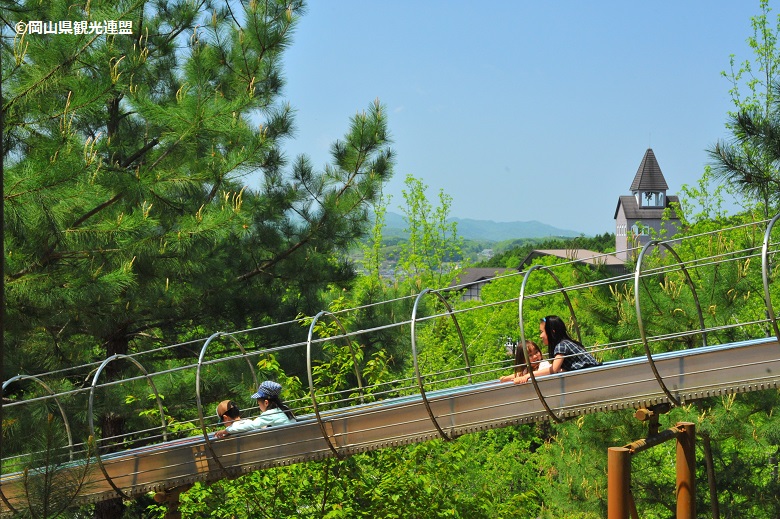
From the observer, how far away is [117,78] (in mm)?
8578

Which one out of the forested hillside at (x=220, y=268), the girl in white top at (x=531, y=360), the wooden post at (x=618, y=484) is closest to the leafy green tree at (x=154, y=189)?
the forested hillside at (x=220, y=268)

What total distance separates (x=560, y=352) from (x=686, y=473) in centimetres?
140

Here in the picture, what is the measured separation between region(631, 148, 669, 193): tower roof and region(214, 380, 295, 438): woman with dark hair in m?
84.2

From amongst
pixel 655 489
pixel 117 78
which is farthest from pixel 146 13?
pixel 655 489

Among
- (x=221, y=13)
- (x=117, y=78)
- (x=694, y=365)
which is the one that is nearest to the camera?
(x=694, y=365)

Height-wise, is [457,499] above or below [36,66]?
below

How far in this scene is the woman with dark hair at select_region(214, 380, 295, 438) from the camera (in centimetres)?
775

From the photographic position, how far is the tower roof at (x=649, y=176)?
88.4 metres

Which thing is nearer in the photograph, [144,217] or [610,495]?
[610,495]

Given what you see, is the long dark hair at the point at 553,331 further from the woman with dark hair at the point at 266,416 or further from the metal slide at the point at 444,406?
the woman with dark hair at the point at 266,416

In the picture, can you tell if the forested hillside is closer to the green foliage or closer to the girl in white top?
the girl in white top

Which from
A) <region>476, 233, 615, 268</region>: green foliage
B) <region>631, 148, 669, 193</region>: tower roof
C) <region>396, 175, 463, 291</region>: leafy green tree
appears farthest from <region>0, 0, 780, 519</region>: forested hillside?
<region>476, 233, 615, 268</region>: green foliage

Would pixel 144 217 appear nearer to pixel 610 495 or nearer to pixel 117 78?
pixel 117 78

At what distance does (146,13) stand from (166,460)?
7.62 metres
